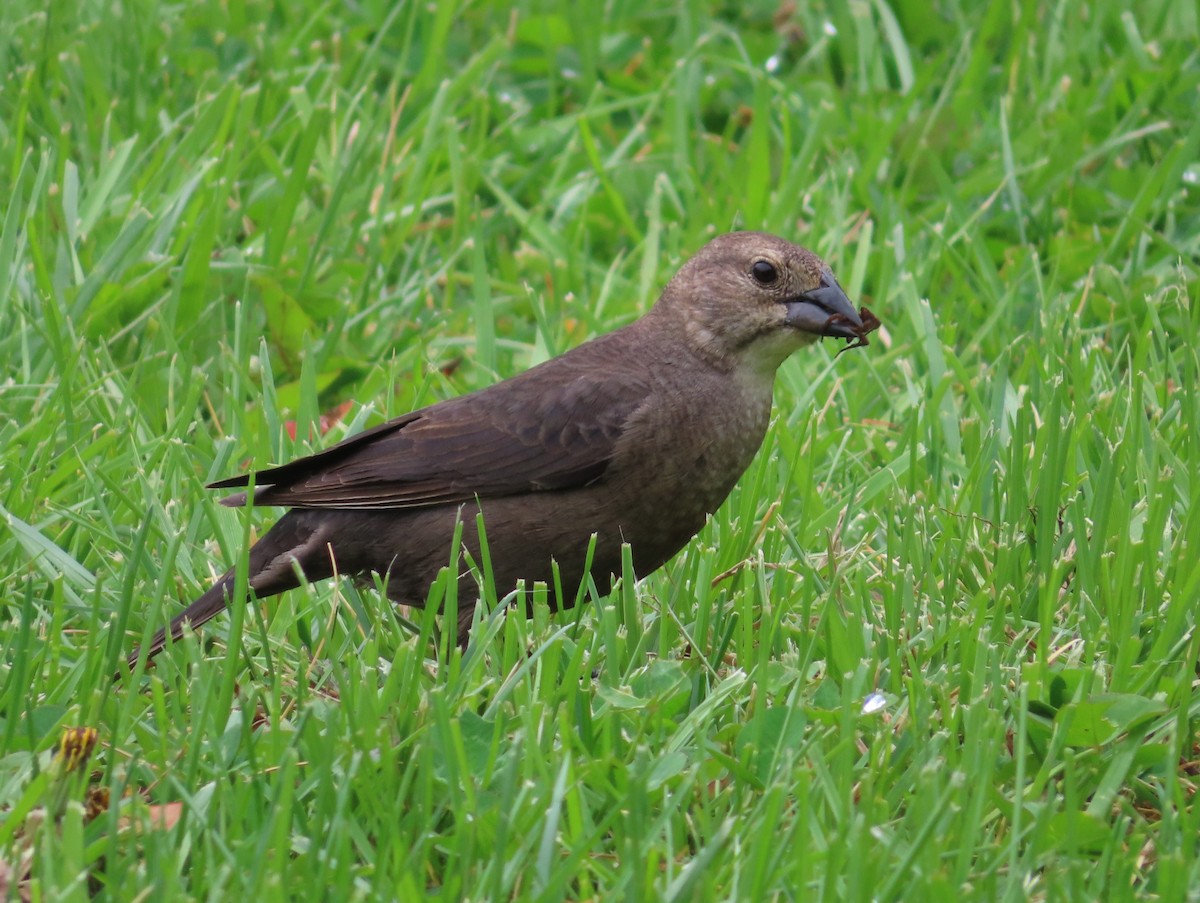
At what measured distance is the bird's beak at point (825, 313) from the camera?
426 centimetres

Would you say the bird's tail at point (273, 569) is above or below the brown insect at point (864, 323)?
below

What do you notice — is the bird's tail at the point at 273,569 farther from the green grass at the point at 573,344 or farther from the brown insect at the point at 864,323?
the brown insect at the point at 864,323

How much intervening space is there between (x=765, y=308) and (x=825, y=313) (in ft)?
0.50

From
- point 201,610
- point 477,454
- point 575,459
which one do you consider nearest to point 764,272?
point 575,459

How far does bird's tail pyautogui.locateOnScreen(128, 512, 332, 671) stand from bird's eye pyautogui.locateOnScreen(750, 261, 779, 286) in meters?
1.26

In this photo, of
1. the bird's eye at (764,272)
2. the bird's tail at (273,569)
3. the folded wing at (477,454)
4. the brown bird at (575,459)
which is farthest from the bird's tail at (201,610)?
the bird's eye at (764,272)

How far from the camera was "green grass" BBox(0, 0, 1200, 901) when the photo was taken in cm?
295

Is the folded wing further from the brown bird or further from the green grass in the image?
the green grass

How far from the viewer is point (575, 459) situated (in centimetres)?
409

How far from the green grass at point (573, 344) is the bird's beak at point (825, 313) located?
417 mm

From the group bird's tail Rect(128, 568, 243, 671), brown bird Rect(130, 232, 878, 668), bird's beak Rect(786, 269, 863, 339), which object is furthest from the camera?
bird's beak Rect(786, 269, 863, 339)

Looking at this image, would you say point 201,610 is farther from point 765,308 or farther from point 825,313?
point 825,313

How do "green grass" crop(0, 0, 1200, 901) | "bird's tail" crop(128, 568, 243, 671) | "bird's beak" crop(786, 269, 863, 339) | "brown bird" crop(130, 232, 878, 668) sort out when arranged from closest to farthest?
1. "green grass" crop(0, 0, 1200, 901)
2. "bird's tail" crop(128, 568, 243, 671)
3. "brown bird" crop(130, 232, 878, 668)
4. "bird's beak" crop(786, 269, 863, 339)

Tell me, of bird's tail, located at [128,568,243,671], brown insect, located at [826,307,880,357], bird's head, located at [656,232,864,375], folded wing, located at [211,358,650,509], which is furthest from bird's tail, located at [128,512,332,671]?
brown insect, located at [826,307,880,357]
